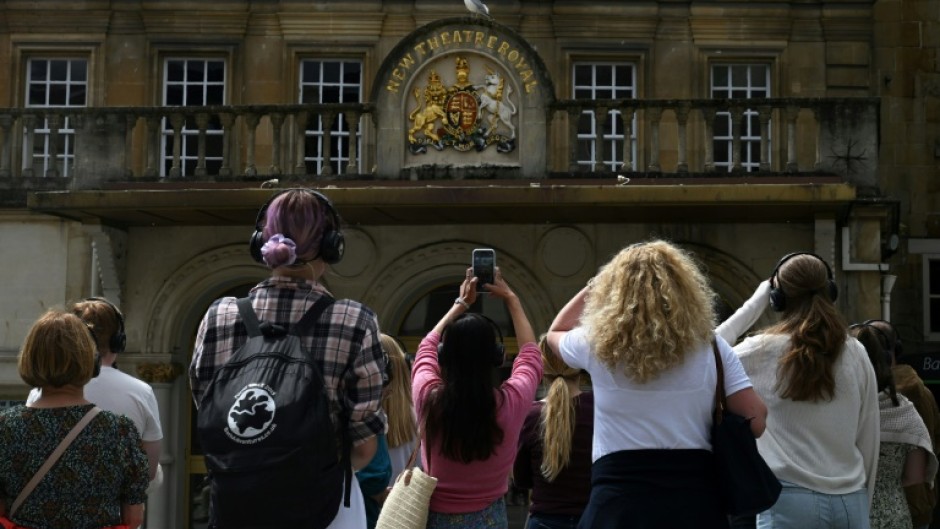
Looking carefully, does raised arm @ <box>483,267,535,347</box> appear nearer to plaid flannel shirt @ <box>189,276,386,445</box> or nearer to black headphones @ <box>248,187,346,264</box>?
black headphones @ <box>248,187,346,264</box>

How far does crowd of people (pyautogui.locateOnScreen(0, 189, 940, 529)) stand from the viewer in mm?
4758

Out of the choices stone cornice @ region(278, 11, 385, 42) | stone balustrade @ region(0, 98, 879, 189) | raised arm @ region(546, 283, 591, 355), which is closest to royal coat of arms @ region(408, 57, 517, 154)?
stone balustrade @ region(0, 98, 879, 189)

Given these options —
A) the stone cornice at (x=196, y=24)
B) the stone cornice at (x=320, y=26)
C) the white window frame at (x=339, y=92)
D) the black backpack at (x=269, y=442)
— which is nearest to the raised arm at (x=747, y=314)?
the black backpack at (x=269, y=442)

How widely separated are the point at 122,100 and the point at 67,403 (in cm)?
1401

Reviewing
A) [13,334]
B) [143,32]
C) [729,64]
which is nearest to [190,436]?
[13,334]

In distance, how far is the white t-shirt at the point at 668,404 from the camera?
16.3 ft

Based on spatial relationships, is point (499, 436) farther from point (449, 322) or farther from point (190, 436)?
point (190, 436)

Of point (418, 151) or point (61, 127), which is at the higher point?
point (61, 127)

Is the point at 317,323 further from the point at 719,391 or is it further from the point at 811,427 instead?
the point at 811,427

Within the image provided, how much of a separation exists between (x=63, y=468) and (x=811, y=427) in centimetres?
302

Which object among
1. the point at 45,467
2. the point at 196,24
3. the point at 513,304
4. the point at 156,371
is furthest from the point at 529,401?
the point at 196,24

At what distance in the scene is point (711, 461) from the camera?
16.4 ft

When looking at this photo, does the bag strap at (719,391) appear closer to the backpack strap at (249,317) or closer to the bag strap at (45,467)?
the backpack strap at (249,317)

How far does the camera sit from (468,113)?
15109 millimetres
